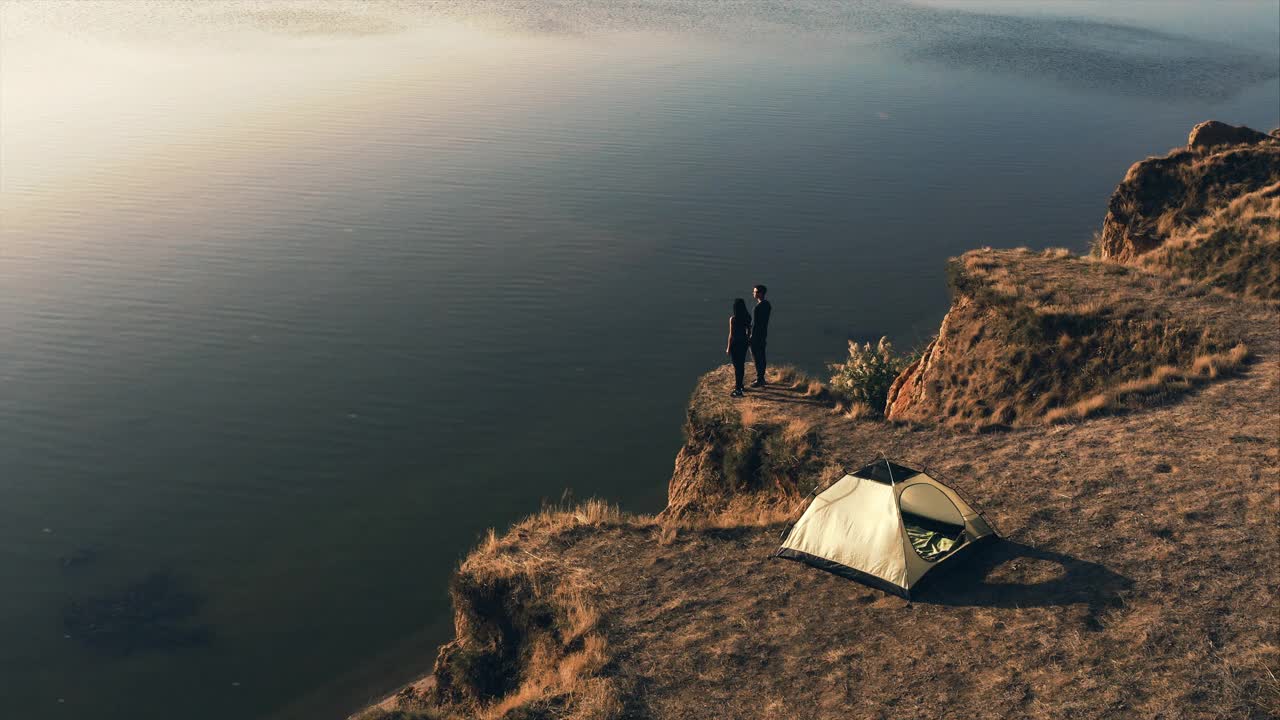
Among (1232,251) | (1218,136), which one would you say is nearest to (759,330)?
(1232,251)

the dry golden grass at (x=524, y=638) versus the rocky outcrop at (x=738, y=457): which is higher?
the rocky outcrop at (x=738, y=457)

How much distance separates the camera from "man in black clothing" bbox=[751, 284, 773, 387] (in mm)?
19172

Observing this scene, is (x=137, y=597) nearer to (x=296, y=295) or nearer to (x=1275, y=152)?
(x=296, y=295)

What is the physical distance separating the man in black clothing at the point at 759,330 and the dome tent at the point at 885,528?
16.8 ft

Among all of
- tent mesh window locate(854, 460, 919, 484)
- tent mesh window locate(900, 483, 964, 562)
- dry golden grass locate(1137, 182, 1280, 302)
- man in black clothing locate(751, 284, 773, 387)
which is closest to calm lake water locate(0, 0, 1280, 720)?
tent mesh window locate(854, 460, 919, 484)

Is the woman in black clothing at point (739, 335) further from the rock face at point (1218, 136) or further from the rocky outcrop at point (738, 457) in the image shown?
the rock face at point (1218, 136)

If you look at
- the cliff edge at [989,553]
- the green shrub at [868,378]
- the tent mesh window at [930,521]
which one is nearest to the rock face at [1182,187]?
the cliff edge at [989,553]

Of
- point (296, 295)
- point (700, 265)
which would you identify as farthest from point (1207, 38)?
point (296, 295)

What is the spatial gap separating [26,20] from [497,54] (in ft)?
151

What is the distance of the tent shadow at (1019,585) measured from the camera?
1258 cm

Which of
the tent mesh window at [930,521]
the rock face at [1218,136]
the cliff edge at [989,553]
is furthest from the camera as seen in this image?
the rock face at [1218,136]

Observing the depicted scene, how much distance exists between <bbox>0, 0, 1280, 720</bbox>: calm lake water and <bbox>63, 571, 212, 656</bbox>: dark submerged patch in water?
79 millimetres

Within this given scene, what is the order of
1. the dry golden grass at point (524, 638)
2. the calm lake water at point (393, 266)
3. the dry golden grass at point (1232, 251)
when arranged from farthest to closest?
the calm lake water at point (393, 266) < the dry golden grass at point (1232, 251) < the dry golden grass at point (524, 638)

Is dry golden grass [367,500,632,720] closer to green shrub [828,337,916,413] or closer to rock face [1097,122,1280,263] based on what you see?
green shrub [828,337,916,413]
